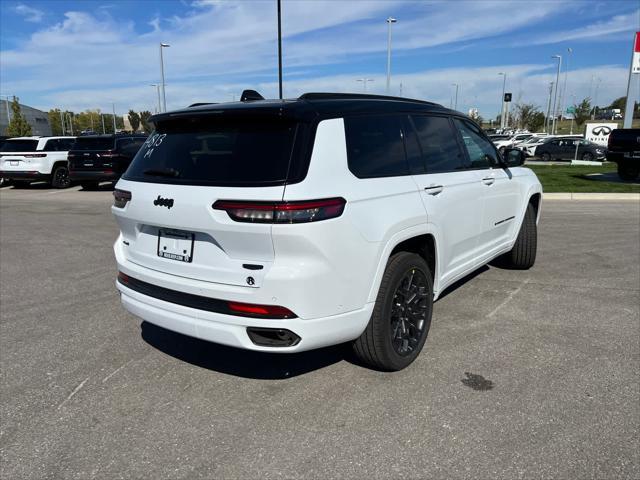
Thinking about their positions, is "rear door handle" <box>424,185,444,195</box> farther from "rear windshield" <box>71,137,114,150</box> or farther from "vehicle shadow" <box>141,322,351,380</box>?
"rear windshield" <box>71,137,114,150</box>

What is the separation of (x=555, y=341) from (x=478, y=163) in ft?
5.42

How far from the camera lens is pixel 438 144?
4.09 meters

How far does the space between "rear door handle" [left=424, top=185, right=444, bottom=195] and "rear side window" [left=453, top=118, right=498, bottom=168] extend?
2.57ft

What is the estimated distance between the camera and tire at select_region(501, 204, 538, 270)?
5.87 meters

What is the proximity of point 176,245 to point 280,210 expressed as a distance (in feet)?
2.69

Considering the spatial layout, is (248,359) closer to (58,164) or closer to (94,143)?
(94,143)

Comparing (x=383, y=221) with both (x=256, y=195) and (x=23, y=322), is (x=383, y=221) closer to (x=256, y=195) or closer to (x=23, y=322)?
(x=256, y=195)

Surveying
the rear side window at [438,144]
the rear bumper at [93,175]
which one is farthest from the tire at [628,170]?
the rear bumper at [93,175]

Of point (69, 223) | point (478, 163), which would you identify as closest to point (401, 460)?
point (478, 163)

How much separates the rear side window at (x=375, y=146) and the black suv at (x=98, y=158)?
528 inches

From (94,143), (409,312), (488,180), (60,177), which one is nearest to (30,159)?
(60,177)

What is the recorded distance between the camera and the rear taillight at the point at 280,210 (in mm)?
2691

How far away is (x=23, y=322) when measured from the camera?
15.0ft

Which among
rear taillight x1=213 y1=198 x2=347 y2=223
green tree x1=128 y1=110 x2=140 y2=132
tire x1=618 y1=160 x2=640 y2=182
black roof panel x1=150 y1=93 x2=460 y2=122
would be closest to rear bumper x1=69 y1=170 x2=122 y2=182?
black roof panel x1=150 y1=93 x2=460 y2=122
